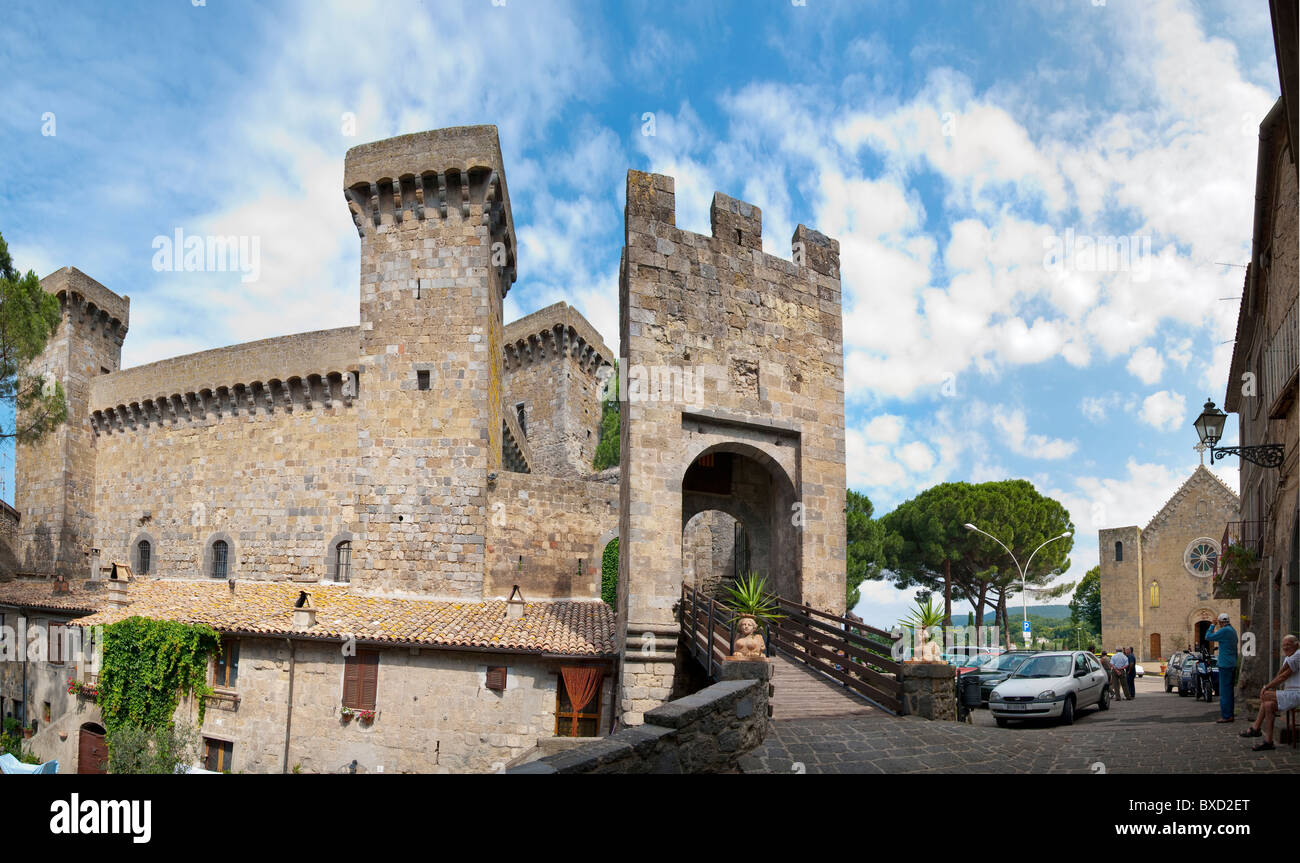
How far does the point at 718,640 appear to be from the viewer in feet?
42.6

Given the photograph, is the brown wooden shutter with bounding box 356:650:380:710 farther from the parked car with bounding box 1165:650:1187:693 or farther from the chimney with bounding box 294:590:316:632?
the parked car with bounding box 1165:650:1187:693

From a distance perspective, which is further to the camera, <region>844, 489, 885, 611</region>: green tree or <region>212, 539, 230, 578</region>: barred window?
<region>844, 489, 885, 611</region>: green tree

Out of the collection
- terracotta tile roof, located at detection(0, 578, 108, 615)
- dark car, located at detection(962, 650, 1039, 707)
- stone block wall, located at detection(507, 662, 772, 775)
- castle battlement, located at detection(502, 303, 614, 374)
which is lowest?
dark car, located at detection(962, 650, 1039, 707)

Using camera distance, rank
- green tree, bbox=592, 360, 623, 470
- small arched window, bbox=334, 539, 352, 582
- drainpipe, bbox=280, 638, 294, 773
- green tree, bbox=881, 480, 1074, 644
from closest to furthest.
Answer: drainpipe, bbox=280, 638, 294, 773 < small arched window, bbox=334, 539, 352, 582 < green tree, bbox=592, 360, 623, 470 < green tree, bbox=881, 480, 1074, 644

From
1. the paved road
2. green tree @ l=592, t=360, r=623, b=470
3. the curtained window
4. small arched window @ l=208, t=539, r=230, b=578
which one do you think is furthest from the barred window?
the paved road

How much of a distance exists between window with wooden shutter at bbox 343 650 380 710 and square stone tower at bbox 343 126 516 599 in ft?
10.7

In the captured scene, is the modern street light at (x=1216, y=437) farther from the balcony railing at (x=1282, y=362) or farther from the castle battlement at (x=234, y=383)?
the castle battlement at (x=234, y=383)

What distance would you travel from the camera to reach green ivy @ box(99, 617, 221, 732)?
19281 mm

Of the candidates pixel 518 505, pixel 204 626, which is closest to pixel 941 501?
pixel 518 505

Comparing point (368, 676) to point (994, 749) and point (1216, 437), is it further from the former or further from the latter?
point (1216, 437)

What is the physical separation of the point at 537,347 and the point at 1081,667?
25215 mm

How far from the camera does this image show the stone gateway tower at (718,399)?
15008 mm

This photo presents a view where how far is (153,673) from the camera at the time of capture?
19.4m
